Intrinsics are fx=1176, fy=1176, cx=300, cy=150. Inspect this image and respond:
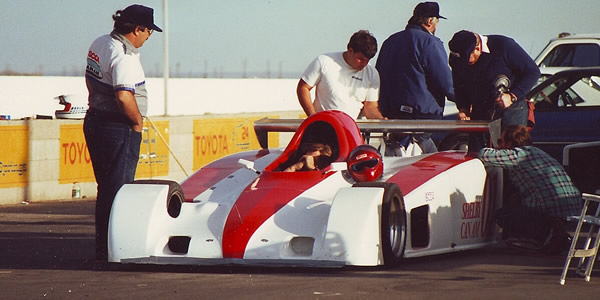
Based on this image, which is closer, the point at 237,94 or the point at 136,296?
the point at 136,296

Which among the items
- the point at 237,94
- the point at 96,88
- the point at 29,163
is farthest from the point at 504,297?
the point at 237,94

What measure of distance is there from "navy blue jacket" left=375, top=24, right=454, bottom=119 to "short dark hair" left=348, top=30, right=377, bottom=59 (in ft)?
2.01

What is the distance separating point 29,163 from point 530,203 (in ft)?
28.0

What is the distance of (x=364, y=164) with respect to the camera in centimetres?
867

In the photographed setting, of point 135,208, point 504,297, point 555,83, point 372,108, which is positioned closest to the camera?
point 504,297

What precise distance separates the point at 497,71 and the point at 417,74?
74 cm

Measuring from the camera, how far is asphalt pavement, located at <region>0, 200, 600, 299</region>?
6895mm

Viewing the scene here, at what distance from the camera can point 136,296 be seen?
690 centimetres

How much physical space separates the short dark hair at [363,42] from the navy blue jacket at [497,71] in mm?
925

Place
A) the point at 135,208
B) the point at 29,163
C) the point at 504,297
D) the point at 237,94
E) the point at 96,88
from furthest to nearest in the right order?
the point at 237,94 < the point at 29,163 < the point at 96,88 < the point at 135,208 < the point at 504,297

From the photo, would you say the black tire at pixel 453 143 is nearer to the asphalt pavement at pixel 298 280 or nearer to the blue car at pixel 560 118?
the blue car at pixel 560 118

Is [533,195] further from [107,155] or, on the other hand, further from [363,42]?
[107,155]

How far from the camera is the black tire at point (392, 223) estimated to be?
7.94m

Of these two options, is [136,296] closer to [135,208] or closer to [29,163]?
[135,208]
